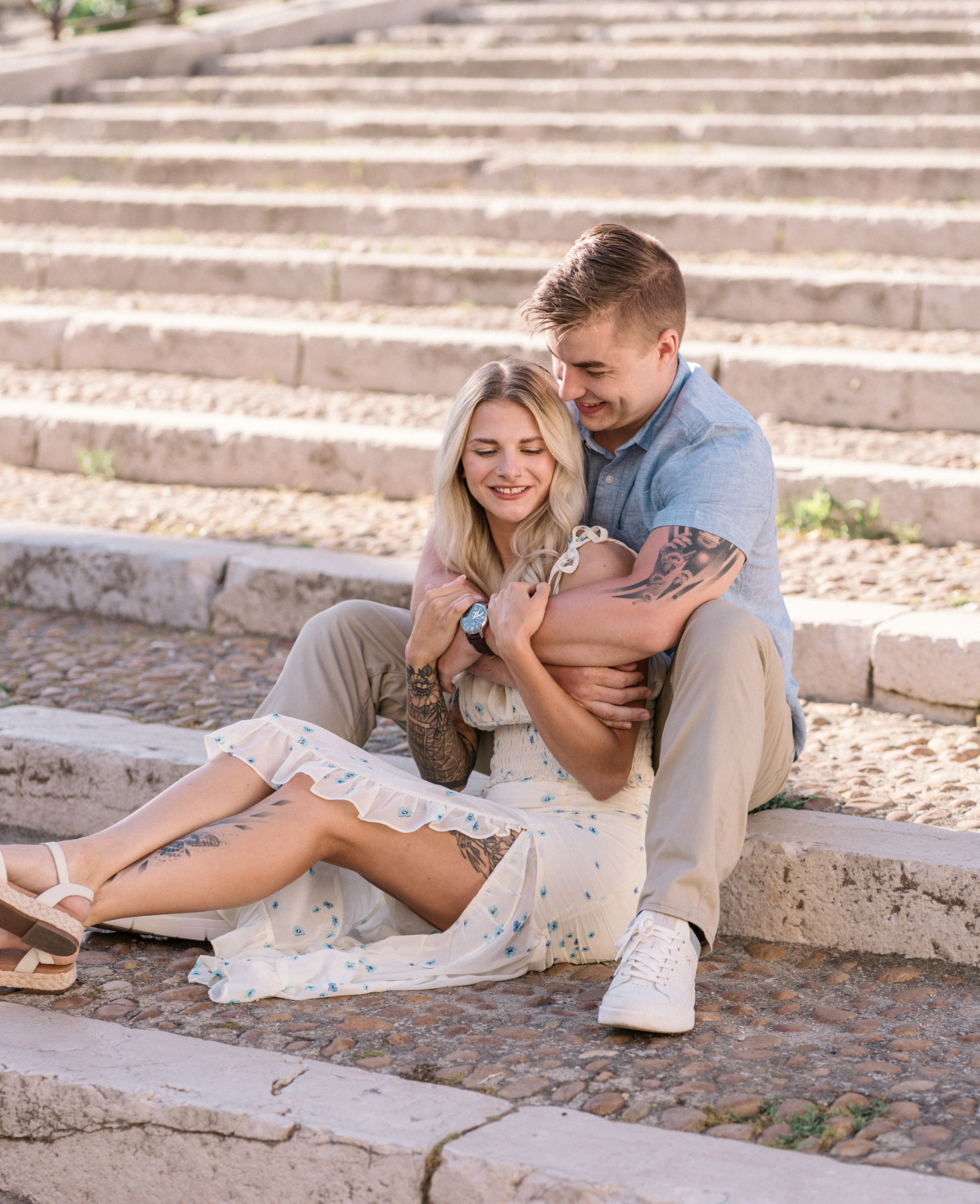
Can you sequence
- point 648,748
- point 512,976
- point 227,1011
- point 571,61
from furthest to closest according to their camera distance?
1. point 571,61
2. point 648,748
3. point 512,976
4. point 227,1011

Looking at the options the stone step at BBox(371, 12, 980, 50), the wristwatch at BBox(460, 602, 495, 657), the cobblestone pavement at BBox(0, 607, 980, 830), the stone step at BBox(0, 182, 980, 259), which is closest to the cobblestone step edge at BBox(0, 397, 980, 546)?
the cobblestone pavement at BBox(0, 607, 980, 830)

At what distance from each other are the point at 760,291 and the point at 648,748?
3.51 m

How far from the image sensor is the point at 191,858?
92.0 inches

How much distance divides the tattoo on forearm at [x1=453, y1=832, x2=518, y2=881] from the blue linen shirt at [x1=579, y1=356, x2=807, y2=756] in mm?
672

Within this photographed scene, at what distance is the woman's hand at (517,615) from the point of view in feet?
8.14

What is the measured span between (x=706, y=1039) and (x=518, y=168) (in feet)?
19.1

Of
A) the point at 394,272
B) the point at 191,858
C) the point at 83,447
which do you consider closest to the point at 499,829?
the point at 191,858

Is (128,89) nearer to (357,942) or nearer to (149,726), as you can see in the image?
(149,726)

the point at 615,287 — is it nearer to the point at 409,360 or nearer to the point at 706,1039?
the point at 706,1039

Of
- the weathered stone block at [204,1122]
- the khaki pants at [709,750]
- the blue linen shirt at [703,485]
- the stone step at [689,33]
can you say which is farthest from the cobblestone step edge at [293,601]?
the stone step at [689,33]

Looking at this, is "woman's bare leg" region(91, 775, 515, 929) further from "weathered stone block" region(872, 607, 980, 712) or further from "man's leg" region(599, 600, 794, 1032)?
"weathered stone block" region(872, 607, 980, 712)

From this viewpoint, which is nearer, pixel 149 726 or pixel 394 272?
pixel 149 726

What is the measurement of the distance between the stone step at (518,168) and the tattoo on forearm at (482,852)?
16.6ft

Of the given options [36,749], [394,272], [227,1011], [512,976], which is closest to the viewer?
[227,1011]
